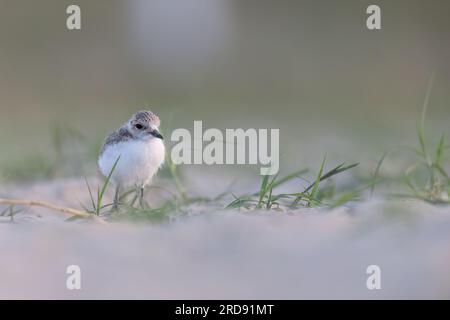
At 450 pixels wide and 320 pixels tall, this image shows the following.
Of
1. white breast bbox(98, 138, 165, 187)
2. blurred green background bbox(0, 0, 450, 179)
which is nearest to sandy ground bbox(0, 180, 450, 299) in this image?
Result: white breast bbox(98, 138, 165, 187)

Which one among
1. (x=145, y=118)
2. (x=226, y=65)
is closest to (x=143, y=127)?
(x=145, y=118)

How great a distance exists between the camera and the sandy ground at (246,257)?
239 cm

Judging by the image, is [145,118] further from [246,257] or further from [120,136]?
[246,257]

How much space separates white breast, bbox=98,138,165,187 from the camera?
153 inches

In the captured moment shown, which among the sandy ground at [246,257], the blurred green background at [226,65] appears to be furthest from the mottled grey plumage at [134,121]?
the blurred green background at [226,65]

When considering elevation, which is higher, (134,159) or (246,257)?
(134,159)

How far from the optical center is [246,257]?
2562mm

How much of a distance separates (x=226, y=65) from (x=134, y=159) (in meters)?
10.8

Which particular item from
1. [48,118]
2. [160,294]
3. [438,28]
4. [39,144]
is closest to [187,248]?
[160,294]

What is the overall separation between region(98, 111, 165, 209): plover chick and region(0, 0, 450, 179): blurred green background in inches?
142

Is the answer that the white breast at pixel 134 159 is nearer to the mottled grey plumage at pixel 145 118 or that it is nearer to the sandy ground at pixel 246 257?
the mottled grey plumage at pixel 145 118

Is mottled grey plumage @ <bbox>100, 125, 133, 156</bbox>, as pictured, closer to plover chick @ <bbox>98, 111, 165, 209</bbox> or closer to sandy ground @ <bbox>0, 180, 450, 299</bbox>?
plover chick @ <bbox>98, 111, 165, 209</bbox>
